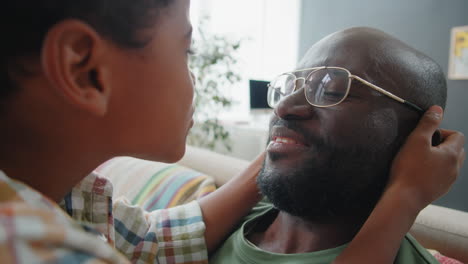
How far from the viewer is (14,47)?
439 mm

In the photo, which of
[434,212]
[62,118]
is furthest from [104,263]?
[434,212]

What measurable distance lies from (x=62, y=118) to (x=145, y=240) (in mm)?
528

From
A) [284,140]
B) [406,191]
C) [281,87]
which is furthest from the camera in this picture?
[281,87]

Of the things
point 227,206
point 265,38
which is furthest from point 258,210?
point 265,38

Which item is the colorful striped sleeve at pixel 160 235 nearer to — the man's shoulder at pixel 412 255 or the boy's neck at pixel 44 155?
the boy's neck at pixel 44 155

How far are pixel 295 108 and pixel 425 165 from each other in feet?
1.13

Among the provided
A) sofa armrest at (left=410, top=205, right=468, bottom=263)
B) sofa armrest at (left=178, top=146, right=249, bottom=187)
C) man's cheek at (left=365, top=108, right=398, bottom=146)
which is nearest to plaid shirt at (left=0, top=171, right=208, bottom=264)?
sofa armrest at (left=178, top=146, right=249, bottom=187)

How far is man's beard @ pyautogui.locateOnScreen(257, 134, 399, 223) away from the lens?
2.87 feet

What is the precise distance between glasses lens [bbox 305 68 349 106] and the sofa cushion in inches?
23.3

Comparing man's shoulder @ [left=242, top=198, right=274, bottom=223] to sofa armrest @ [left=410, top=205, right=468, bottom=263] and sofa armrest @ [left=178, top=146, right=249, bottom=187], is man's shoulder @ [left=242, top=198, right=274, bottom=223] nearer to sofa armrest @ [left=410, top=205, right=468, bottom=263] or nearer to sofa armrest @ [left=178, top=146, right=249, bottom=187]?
sofa armrest @ [left=178, top=146, right=249, bottom=187]

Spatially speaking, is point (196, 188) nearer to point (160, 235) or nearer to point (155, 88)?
point (160, 235)

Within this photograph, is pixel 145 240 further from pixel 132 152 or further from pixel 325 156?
pixel 325 156

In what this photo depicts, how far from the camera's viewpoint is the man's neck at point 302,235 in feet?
3.00

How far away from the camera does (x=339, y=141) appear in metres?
0.88
